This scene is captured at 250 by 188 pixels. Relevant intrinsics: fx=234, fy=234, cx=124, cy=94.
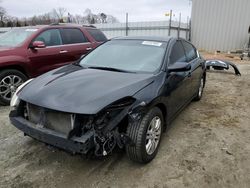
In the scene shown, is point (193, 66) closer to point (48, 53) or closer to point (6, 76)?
point (48, 53)

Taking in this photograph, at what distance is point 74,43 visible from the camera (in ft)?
20.2

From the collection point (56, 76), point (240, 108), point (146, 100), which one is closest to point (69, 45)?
point (56, 76)

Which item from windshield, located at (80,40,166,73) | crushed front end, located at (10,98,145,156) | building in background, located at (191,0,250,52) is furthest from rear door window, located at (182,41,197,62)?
building in background, located at (191,0,250,52)

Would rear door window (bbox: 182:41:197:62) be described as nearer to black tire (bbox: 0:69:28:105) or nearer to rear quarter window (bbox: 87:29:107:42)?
rear quarter window (bbox: 87:29:107:42)

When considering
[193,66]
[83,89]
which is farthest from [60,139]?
[193,66]

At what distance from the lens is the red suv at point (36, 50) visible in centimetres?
486

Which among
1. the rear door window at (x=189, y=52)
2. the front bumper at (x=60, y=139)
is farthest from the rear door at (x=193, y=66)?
the front bumper at (x=60, y=139)

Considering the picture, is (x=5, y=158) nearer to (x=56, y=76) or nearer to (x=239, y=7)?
(x=56, y=76)

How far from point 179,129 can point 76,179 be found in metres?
1.99

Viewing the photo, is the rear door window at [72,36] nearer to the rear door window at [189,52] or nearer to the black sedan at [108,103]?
the black sedan at [108,103]

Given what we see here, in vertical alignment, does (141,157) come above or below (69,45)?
below

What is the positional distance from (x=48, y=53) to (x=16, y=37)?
93 cm

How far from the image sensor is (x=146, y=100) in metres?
2.69

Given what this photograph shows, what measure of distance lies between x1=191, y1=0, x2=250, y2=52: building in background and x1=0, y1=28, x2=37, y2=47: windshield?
13881mm
